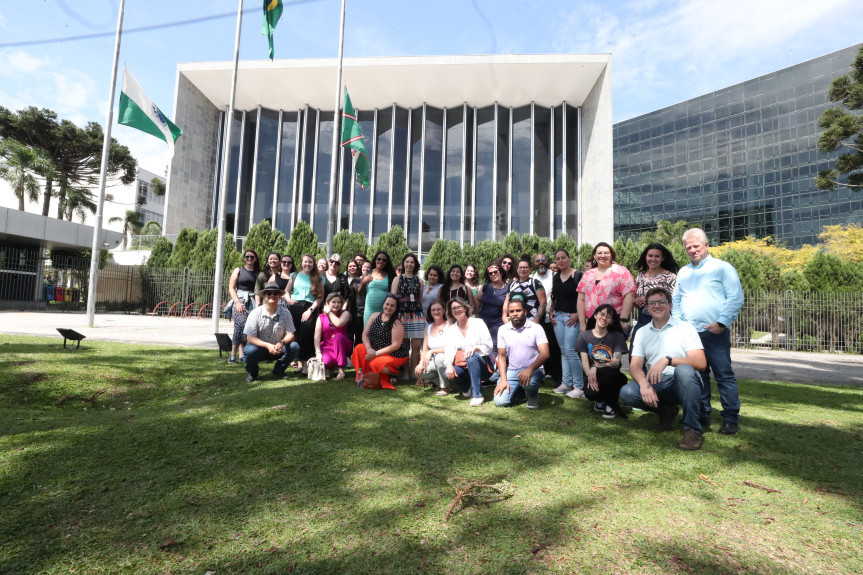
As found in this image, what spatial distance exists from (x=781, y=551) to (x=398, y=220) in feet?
90.8

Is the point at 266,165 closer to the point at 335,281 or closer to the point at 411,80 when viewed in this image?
the point at 411,80

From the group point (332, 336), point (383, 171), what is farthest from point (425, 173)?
point (332, 336)

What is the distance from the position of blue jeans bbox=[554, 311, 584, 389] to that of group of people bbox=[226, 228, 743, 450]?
0.01 m

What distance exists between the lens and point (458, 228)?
28.4m

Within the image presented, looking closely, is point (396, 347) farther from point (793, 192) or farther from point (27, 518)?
point (793, 192)

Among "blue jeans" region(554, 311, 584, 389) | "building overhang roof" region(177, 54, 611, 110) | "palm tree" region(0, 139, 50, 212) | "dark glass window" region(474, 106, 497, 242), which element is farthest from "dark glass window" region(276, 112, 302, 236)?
"blue jeans" region(554, 311, 584, 389)

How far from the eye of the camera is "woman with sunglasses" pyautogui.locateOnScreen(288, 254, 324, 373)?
6000 mm

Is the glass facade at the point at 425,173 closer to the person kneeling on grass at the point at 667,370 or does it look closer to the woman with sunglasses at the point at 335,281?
the woman with sunglasses at the point at 335,281

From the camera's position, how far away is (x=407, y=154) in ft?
96.3

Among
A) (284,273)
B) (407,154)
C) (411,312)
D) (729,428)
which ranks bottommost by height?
(729,428)

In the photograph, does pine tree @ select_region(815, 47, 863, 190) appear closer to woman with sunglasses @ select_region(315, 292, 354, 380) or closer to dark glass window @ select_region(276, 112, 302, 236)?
woman with sunglasses @ select_region(315, 292, 354, 380)

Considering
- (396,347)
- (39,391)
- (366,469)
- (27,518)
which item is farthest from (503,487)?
(39,391)

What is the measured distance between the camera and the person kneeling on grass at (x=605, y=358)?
4.14 metres

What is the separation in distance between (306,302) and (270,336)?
0.84m
